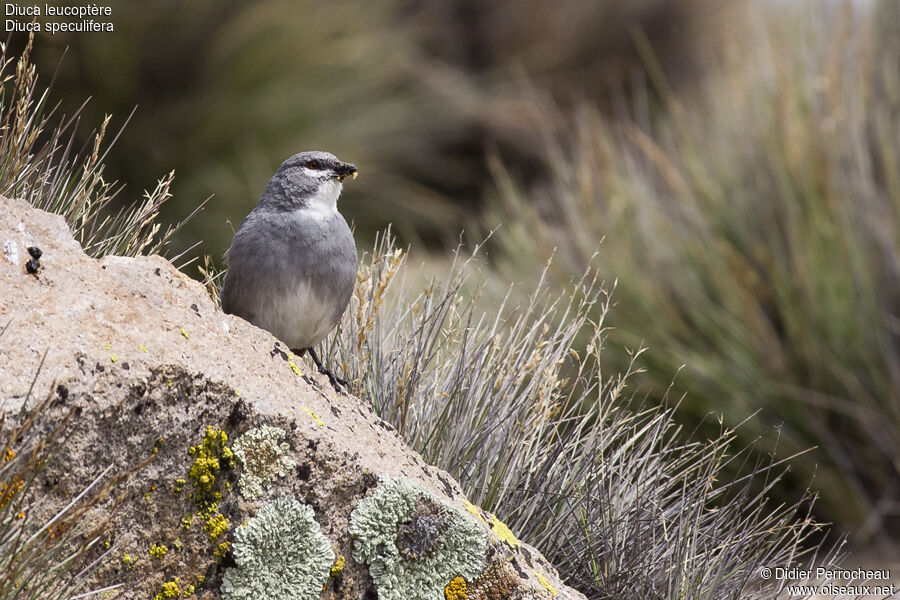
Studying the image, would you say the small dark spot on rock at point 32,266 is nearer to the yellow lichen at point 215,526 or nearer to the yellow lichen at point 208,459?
the yellow lichen at point 208,459

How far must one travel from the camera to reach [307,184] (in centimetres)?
371

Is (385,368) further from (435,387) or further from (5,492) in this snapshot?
(5,492)

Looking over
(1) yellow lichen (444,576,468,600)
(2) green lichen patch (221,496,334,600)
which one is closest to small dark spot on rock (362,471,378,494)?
(2) green lichen patch (221,496,334,600)

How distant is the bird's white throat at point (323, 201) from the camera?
3.62 m

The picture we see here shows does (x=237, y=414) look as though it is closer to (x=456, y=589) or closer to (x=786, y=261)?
(x=456, y=589)

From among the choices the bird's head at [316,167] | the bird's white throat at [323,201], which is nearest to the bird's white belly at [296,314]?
the bird's white throat at [323,201]

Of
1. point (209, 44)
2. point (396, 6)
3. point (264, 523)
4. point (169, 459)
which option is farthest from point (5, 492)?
point (396, 6)

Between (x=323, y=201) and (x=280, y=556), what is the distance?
4.86 feet

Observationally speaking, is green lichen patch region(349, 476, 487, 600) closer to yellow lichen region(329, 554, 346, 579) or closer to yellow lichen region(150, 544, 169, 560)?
yellow lichen region(329, 554, 346, 579)

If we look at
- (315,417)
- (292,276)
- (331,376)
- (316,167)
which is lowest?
(331,376)

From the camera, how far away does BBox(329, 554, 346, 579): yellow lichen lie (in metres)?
2.71

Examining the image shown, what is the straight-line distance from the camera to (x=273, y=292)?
3.46m

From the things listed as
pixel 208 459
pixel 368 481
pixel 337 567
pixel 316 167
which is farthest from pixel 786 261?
pixel 208 459

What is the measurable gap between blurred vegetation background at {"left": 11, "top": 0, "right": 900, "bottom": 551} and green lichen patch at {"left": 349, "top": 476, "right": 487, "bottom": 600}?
42.9 inches
